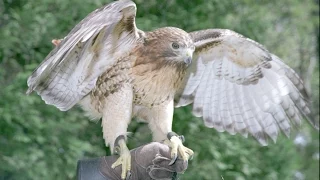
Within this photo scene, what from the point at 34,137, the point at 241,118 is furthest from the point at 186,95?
the point at 34,137

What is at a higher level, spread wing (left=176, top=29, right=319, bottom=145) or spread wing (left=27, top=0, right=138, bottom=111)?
spread wing (left=27, top=0, right=138, bottom=111)

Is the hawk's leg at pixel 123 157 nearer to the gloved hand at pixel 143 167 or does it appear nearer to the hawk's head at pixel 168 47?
the gloved hand at pixel 143 167

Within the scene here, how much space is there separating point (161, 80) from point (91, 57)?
18.6 inches

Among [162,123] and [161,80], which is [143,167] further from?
[161,80]

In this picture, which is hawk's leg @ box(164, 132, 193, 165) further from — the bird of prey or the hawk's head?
the hawk's head

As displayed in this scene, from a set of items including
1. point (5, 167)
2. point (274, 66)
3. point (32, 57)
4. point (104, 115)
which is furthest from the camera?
point (32, 57)

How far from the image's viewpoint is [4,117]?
6488mm

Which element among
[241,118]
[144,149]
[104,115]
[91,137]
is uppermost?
[144,149]

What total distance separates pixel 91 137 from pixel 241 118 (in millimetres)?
2174

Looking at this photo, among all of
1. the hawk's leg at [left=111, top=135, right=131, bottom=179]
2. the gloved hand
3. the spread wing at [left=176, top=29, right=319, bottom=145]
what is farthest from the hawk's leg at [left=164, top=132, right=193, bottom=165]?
the spread wing at [left=176, top=29, right=319, bottom=145]

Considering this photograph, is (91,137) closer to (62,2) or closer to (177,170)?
(62,2)

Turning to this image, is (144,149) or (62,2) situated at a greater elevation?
(144,149)

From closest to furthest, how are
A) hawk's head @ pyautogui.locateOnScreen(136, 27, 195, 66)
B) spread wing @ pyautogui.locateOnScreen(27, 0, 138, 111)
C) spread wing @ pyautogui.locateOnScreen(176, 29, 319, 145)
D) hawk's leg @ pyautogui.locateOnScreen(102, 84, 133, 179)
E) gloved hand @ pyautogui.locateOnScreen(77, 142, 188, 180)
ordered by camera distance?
gloved hand @ pyautogui.locateOnScreen(77, 142, 188, 180), spread wing @ pyautogui.locateOnScreen(27, 0, 138, 111), hawk's leg @ pyautogui.locateOnScreen(102, 84, 133, 179), hawk's head @ pyautogui.locateOnScreen(136, 27, 195, 66), spread wing @ pyautogui.locateOnScreen(176, 29, 319, 145)

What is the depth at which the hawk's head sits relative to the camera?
5121 millimetres
